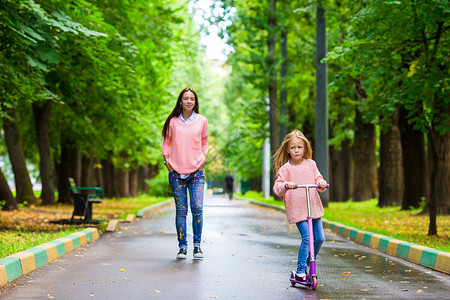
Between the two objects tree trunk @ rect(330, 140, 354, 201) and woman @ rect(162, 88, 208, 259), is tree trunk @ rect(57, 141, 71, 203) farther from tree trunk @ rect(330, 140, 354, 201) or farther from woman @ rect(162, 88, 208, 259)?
woman @ rect(162, 88, 208, 259)

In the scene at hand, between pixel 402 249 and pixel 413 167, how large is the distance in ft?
34.7

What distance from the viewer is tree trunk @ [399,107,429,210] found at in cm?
1962

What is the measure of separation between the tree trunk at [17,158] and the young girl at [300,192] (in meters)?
15.5

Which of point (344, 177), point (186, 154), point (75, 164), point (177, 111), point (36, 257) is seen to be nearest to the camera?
point (36, 257)

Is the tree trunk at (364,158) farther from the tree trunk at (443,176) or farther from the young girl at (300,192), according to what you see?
the young girl at (300,192)

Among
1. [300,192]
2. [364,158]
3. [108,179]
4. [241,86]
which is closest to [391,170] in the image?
[364,158]

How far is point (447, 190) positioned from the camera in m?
16.8

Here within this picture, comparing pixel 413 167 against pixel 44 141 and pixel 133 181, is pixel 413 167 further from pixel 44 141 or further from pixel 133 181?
pixel 133 181

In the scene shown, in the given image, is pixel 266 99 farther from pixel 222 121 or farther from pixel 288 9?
pixel 222 121

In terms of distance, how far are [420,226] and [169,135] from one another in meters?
7.79

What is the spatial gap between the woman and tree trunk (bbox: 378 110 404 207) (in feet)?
50.6

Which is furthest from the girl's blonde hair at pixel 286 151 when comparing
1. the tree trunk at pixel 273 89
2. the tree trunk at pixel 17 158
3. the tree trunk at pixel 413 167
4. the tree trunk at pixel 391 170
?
the tree trunk at pixel 273 89

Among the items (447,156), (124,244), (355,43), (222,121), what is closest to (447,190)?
(447,156)

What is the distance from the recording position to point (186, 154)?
27.2 ft
